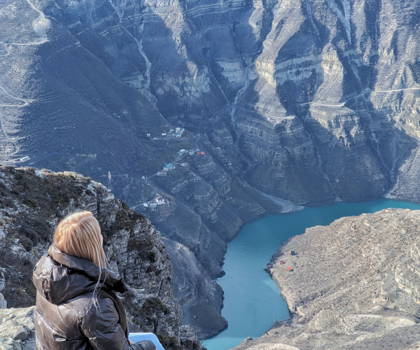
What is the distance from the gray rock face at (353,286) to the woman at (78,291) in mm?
36175

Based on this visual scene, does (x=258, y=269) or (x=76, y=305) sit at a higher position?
(x=76, y=305)

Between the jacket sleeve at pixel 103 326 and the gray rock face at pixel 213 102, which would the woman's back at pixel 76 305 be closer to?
the jacket sleeve at pixel 103 326

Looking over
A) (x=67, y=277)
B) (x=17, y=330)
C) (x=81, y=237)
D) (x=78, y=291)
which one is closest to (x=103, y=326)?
(x=78, y=291)

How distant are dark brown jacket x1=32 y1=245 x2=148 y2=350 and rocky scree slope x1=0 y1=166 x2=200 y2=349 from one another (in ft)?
37.7

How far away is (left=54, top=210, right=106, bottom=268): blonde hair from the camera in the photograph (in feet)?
22.2

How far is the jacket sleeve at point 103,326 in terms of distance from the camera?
668cm

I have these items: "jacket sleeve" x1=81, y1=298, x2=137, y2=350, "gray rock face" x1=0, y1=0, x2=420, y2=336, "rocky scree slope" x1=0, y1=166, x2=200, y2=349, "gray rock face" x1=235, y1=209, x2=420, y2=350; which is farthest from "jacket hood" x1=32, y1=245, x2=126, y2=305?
"gray rock face" x1=0, y1=0, x2=420, y2=336

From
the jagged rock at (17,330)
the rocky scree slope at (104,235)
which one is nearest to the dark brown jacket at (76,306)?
the jagged rock at (17,330)

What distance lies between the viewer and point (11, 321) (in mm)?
10977

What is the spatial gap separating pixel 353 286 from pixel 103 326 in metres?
55.0

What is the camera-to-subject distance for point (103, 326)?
6.71m

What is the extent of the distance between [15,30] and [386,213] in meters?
67.2

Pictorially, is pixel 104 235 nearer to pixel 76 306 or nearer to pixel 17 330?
pixel 17 330

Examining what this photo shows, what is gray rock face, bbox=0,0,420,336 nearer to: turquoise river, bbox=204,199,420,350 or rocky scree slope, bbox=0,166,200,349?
turquoise river, bbox=204,199,420,350
